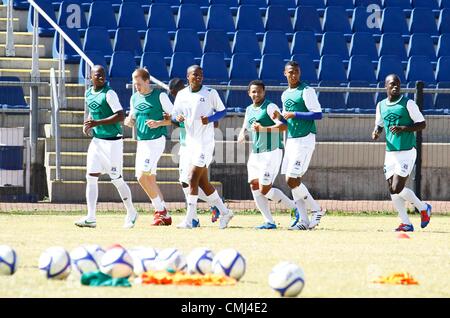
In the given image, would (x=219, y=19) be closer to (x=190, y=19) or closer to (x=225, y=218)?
(x=190, y=19)

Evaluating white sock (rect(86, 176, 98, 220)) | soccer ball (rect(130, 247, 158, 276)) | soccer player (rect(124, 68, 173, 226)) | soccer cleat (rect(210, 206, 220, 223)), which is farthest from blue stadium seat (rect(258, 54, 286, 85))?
soccer ball (rect(130, 247, 158, 276))

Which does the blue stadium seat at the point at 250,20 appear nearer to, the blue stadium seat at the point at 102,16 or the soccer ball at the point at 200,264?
the blue stadium seat at the point at 102,16

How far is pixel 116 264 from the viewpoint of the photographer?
9305 mm

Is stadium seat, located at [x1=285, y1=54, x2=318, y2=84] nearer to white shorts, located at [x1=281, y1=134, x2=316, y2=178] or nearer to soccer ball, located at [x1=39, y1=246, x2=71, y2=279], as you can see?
white shorts, located at [x1=281, y1=134, x2=316, y2=178]

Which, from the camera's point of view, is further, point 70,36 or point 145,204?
point 70,36

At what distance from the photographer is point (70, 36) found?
24.6 m

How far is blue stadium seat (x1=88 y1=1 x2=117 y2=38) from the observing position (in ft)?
83.5

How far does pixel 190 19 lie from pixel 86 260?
55.1 feet

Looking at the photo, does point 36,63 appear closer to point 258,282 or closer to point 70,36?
point 70,36

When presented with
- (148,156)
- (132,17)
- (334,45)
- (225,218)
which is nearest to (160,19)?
(132,17)

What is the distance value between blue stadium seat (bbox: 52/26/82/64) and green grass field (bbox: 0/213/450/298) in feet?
18.1
